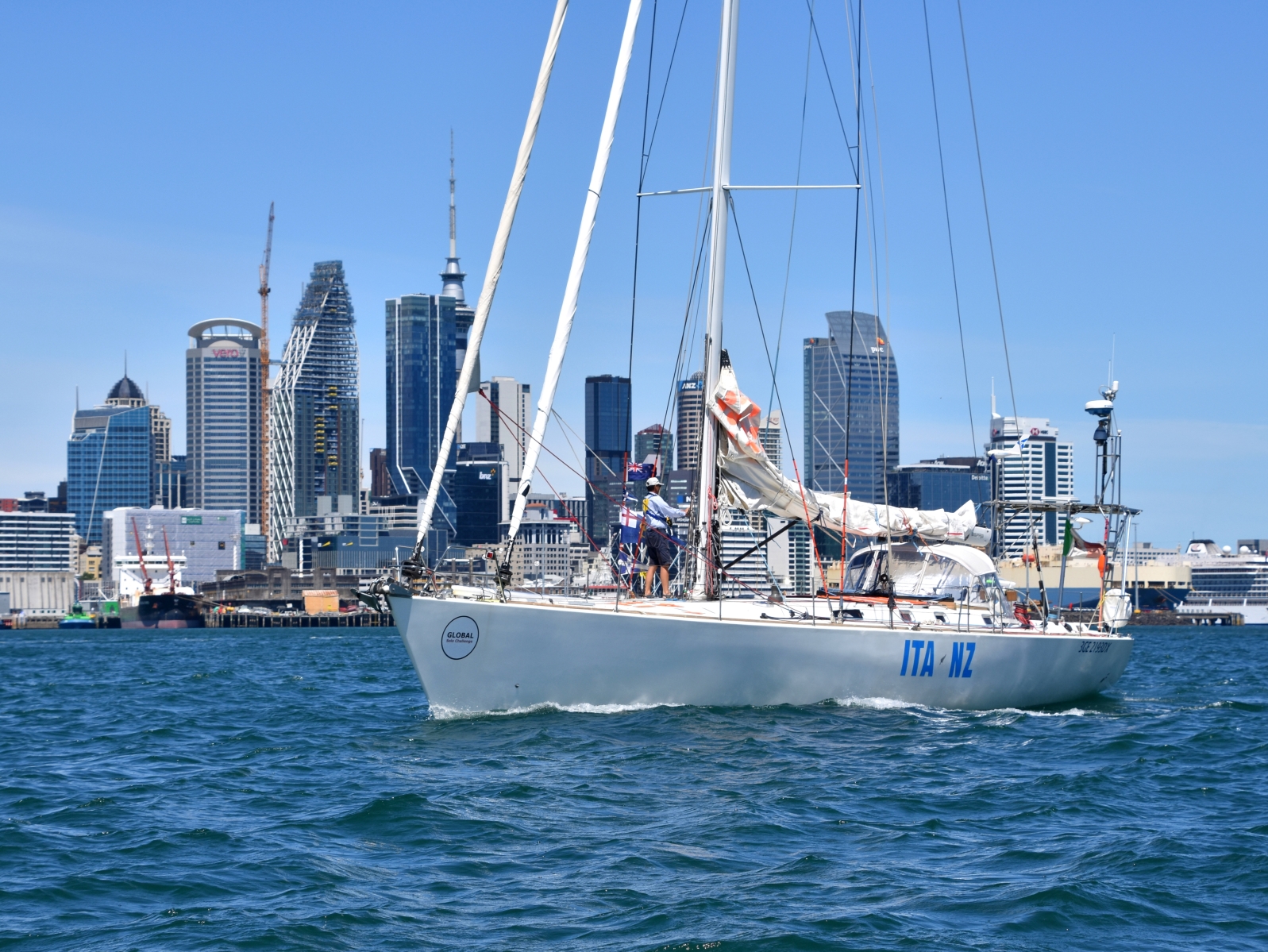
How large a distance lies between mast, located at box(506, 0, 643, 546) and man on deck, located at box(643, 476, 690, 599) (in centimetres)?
227

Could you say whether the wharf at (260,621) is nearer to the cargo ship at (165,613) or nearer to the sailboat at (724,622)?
the cargo ship at (165,613)

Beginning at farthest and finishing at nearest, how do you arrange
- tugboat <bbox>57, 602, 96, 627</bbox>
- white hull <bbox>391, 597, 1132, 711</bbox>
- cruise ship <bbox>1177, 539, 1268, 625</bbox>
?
1. cruise ship <bbox>1177, 539, 1268, 625</bbox>
2. tugboat <bbox>57, 602, 96, 627</bbox>
3. white hull <bbox>391, 597, 1132, 711</bbox>

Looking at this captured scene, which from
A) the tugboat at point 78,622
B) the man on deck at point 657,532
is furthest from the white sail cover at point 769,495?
the tugboat at point 78,622

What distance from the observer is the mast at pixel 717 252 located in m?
21.2

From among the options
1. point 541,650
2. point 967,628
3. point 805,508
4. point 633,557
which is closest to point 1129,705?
point 967,628

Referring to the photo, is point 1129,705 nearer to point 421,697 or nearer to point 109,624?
point 421,697

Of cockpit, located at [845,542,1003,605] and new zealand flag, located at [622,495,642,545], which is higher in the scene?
new zealand flag, located at [622,495,642,545]

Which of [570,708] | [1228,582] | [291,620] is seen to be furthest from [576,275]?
[1228,582]

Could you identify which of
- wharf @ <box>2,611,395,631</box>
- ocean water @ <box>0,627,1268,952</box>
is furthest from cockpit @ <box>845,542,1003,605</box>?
wharf @ <box>2,611,395,631</box>

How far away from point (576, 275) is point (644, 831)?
10003 millimetres

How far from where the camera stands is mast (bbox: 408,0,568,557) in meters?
18.9

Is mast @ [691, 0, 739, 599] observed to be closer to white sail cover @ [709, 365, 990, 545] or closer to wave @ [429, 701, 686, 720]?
white sail cover @ [709, 365, 990, 545]

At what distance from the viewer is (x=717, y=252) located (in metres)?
21.2

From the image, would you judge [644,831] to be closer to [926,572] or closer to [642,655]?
[642,655]
